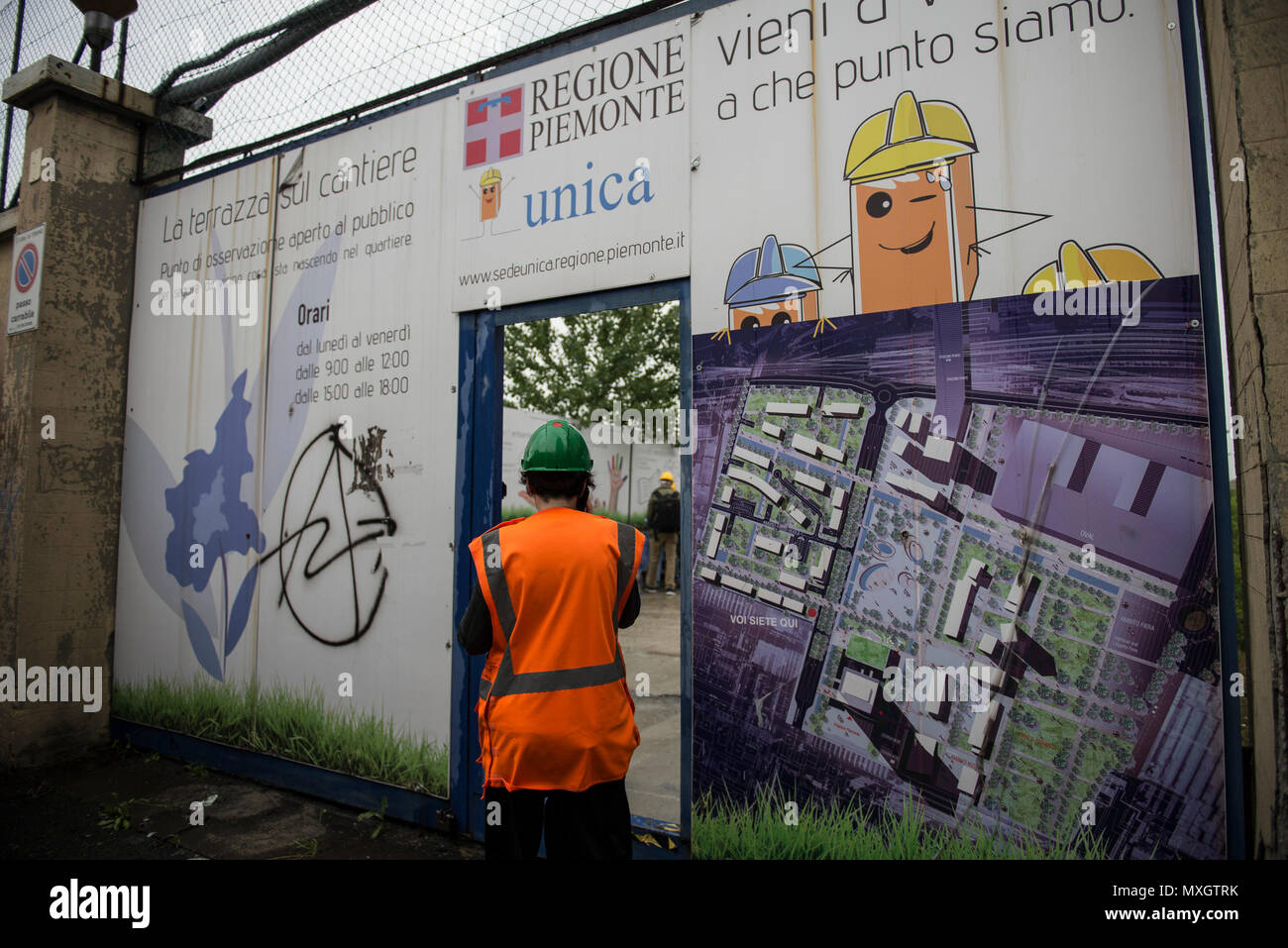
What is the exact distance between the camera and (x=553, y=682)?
215cm

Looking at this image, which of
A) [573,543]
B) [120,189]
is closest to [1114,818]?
[573,543]

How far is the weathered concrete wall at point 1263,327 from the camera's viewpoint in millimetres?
1971

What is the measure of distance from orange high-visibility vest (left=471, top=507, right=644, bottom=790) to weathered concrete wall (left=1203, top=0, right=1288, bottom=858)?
66.7 inches

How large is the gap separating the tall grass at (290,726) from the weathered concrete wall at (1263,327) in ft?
11.0

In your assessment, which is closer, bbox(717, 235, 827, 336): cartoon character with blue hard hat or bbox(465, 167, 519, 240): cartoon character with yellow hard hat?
bbox(717, 235, 827, 336): cartoon character with blue hard hat

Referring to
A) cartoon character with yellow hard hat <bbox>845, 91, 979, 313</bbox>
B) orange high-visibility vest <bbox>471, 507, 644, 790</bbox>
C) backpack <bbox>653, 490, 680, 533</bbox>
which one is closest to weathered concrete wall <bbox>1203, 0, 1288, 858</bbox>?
cartoon character with yellow hard hat <bbox>845, 91, 979, 313</bbox>

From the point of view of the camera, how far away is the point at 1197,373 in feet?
8.06

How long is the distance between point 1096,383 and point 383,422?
343 centimetres

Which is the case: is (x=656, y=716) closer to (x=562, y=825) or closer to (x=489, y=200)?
(x=562, y=825)

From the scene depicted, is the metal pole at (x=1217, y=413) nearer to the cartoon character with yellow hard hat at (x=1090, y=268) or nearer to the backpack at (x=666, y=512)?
the cartoon character with yellow hard hat at (x=1090, y=268)

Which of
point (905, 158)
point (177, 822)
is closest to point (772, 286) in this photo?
point (905, 158)

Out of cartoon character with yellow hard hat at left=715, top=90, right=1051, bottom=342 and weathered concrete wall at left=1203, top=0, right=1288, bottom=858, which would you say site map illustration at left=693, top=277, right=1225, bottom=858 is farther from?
weathered concrete wall at left=1203, top=0, right=1288, bottom=858

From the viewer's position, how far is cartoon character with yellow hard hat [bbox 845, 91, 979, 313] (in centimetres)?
280

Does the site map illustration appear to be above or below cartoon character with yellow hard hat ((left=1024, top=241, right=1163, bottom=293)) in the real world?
below
